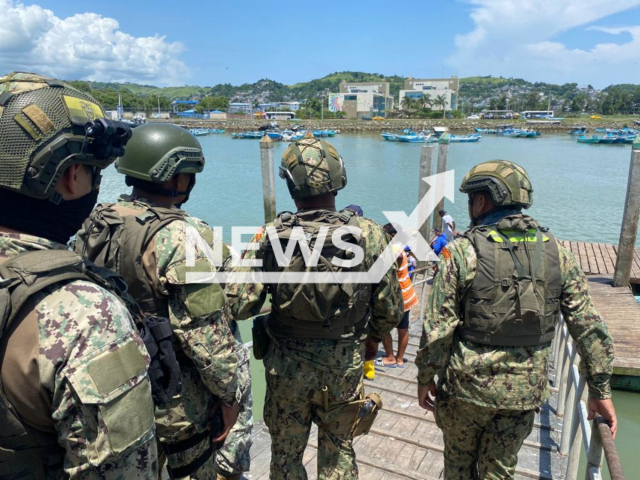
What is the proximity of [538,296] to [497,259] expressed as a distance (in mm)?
271

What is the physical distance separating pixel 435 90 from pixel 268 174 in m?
118

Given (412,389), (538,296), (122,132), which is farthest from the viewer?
(412,389)

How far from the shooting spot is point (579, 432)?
2.75 m

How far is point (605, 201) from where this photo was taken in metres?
22.7

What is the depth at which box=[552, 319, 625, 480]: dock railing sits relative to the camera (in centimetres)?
182

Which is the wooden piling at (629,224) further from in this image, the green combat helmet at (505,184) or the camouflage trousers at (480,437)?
the camouflage trousers at (480,437)

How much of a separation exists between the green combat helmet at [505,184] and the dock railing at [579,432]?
1.11m

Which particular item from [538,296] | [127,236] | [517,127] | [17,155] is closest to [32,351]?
[17,155]

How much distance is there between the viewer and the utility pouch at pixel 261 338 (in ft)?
8.25

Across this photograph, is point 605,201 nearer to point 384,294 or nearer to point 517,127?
point 384,294

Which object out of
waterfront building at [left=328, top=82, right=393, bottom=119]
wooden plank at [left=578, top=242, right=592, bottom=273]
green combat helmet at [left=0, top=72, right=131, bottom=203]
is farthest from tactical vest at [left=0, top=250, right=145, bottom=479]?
waterfront building at [left=328, top=82, right=393, bottom=119]

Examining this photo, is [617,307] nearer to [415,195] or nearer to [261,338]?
[261,338]

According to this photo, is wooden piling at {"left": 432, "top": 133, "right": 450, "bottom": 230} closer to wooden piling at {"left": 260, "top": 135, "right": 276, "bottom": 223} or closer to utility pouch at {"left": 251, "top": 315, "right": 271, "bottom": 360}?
wooden piling at {"left": 260, "top": 135, "right": 276, "bottom": 223}

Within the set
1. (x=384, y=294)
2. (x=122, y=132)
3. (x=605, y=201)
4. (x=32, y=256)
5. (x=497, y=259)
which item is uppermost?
(x=122, y=132)
